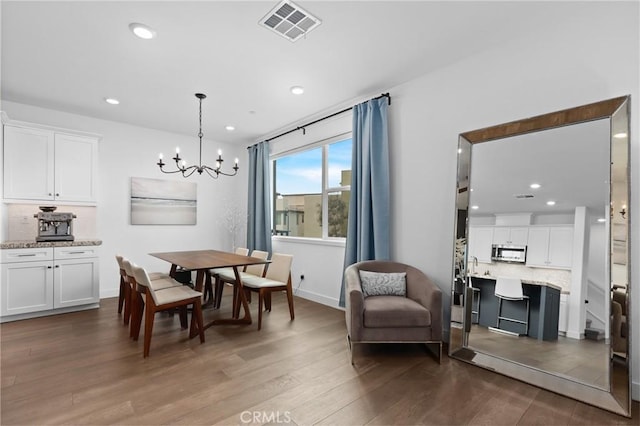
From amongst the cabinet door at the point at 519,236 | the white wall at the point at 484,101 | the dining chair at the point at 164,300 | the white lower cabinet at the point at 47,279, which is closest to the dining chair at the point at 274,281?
the dining chair at the point at 164,300

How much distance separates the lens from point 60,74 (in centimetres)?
330

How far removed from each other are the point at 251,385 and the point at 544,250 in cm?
245

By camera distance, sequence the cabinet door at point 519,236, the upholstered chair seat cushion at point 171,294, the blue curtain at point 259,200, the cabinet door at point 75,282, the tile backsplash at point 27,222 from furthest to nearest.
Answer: the blue curtain at point 259,200 < the tile backsplash at point 27,222 < the cabinet door at point 75,282 < the upholstered chair seat cushion at point 171,294 < the cabinet door at point 519,236

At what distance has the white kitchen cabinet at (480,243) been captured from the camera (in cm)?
272

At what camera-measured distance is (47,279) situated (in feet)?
12.6

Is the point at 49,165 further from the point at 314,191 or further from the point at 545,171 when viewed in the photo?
the point at 545,171

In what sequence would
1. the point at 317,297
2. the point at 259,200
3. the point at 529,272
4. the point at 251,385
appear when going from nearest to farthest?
the point at 251,385
the point at 529,272
the point at 317,297
the point at 259,200

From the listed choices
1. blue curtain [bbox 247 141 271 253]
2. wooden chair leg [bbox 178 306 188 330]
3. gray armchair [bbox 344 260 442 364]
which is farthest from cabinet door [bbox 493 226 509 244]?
blue curtain [bbox 247 141 271 253]

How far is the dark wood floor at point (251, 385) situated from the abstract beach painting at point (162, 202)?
7.49 ft

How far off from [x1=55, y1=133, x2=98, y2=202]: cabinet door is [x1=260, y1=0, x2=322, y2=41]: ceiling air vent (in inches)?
134

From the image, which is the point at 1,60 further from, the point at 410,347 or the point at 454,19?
the point at 410,347

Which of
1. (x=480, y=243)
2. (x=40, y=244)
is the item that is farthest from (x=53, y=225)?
(x=480, y=243)

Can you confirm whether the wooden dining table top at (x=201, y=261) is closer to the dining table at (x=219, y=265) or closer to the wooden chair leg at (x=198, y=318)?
the dining table at (x=219, y=265)

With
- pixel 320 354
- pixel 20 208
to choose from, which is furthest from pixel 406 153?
pixel 20 208
